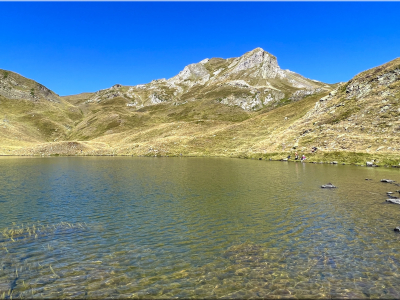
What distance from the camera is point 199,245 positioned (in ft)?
55.7

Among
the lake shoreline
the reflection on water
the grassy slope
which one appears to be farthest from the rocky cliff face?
the reflection on water

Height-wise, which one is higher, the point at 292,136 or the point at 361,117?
the point at 361,117

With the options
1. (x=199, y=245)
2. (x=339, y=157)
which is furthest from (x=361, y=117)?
(x=199, y=245)

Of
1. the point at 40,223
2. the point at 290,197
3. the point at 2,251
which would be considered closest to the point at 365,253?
the point at 290,197

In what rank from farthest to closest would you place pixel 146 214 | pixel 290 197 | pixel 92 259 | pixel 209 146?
pixel 209 146, pixel 290 197, pixel 146 214, pixel 92 259

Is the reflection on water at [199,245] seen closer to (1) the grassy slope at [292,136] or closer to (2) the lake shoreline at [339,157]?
(2) the lake shoreline at [339,157]

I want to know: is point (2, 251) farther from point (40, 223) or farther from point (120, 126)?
point (120, 126)

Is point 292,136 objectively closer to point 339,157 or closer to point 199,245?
point 339,157

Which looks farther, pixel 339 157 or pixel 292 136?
pixel 292 136

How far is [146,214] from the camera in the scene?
24.0 m

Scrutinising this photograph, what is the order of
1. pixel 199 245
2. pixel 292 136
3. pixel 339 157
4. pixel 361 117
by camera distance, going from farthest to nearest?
1. pixel 292 136
2. pixel 361 117
3. pixel 339 157
4. pixel 199 245

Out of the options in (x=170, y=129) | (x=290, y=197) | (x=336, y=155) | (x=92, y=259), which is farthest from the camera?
(x=170, y=129)

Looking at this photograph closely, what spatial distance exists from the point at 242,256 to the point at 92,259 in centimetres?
918

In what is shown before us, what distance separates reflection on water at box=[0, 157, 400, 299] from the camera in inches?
478
